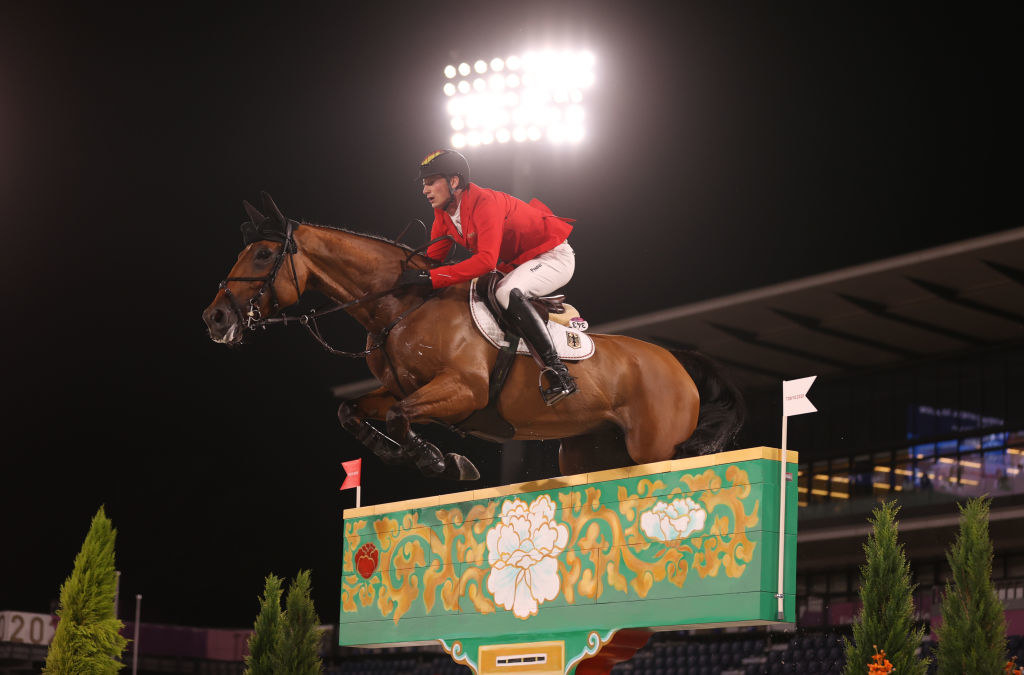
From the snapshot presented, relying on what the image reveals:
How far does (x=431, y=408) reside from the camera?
579 centimetres

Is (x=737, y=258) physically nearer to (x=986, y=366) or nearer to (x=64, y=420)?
(x=986, y=366)

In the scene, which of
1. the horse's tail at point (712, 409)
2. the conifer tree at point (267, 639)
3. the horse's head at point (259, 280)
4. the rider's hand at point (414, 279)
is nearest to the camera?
the horse's head at point (259, 280)

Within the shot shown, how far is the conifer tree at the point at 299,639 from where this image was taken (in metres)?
11.2

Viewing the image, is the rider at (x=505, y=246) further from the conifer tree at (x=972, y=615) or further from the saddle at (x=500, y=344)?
the conifer tree at (x=972, y=615)

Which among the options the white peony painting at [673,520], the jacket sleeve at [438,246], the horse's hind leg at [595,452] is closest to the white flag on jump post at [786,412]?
the white peony painting at [673,520]

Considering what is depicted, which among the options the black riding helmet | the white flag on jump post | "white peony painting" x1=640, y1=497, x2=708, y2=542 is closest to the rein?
the black riding helmet

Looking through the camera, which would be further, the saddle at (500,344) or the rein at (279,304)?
the saddle at (500,344)

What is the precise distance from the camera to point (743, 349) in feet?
53.5

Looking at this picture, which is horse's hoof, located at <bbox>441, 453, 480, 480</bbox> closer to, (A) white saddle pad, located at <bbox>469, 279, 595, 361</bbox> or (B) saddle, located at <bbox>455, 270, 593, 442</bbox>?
(B) saddle, located at <bbox>455, 270, 593, 442</bbox>

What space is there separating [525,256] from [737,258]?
47.2ft

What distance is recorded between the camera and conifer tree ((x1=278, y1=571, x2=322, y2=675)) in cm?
1116

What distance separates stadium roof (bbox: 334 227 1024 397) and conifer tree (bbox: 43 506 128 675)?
7487 mm

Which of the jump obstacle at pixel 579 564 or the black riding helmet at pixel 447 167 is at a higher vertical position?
the black riding helmet at pixel 447 167

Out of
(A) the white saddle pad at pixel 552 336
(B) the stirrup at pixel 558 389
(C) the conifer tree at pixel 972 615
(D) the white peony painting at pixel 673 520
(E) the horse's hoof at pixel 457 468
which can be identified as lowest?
(C) the conifer tree at pixel 972 615
